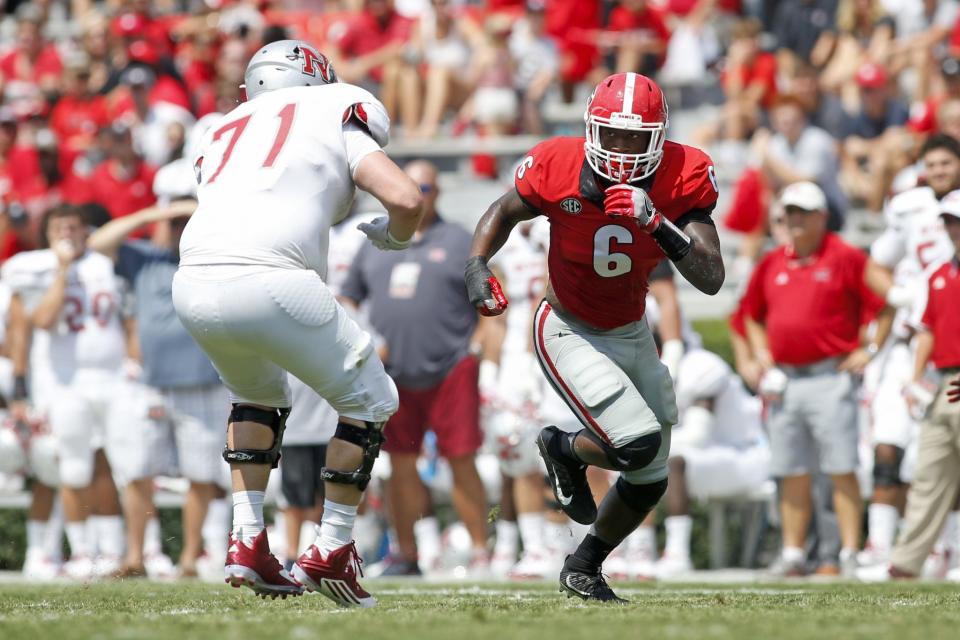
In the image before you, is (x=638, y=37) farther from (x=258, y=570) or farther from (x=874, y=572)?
(x=258, y=570)

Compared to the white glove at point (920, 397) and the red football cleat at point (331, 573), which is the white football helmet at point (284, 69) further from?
the white glove at point (920, 397)

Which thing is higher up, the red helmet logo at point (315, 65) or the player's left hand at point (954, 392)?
the red helmet logo at point (315, 65)

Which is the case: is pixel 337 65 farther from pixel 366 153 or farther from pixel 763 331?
pixel 366 153

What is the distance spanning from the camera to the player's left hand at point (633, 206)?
5.70 m

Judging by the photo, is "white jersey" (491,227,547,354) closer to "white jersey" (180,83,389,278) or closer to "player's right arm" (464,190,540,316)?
"player's right arm" (464,190,540,316)

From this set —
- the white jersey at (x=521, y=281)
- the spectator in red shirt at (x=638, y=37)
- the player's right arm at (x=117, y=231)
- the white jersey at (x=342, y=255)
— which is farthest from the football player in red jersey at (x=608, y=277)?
the spectator in red shirt at (x=638, y=37)

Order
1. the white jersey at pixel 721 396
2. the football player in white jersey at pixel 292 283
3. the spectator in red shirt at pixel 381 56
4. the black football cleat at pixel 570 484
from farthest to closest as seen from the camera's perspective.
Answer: the spectator in red shirt at pixel 381 56, the white jersey at pixel 721 396, the black football cleat at pixel 570 484, the football player in white jersey at pixel 292 283

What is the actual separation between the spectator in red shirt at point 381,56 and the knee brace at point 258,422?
29.6ft

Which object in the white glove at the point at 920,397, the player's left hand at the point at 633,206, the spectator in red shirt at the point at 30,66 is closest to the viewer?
the player's left hand at the point at 633,206

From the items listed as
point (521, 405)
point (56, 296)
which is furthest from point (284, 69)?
point (56, 296)

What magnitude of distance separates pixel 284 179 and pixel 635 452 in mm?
1648

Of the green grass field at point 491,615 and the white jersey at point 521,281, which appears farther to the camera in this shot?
the white jersey at point 521,281

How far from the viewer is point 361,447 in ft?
19.0

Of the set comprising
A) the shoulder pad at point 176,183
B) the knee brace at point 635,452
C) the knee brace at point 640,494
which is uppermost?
the shoulder pad at point 176,183
